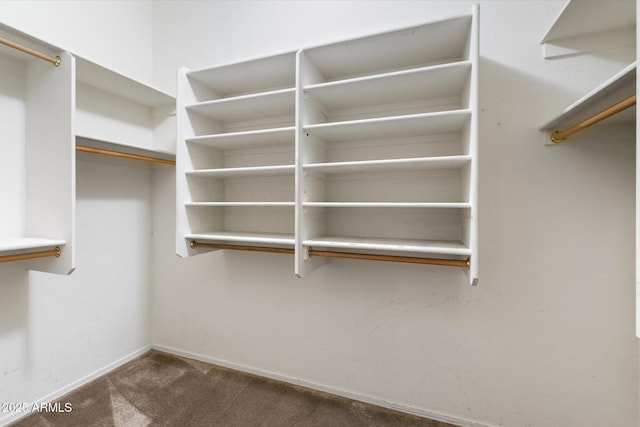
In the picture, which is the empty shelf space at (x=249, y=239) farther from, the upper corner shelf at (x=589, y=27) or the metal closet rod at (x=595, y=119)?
the upper corner shelf at (x=589, y=27)

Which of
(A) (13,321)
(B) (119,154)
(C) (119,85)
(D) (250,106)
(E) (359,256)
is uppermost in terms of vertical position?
(C) (119,85)


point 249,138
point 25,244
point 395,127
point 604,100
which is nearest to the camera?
point 604,100

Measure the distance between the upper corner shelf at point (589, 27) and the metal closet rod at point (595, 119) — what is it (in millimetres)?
385

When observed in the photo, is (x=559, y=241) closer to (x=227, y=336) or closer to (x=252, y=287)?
(x=252, y=287)

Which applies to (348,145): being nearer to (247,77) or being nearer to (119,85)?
(247,77)

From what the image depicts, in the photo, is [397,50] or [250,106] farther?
[250,106]

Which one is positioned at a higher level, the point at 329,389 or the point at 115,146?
the point at 115,146

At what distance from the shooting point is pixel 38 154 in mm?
1406

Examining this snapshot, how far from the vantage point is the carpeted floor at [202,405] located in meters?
1.46

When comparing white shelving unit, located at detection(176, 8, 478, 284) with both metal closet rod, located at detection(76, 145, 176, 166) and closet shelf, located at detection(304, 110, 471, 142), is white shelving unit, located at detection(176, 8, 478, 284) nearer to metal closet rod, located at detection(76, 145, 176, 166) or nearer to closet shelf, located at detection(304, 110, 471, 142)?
closet shelf, located at detection(304, 110, 471, 142)

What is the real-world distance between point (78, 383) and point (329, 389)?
1530mm

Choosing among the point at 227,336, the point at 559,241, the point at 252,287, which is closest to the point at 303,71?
the point at 252,287

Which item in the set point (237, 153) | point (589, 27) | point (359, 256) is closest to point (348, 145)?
point (359, 256)

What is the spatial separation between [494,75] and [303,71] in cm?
95
